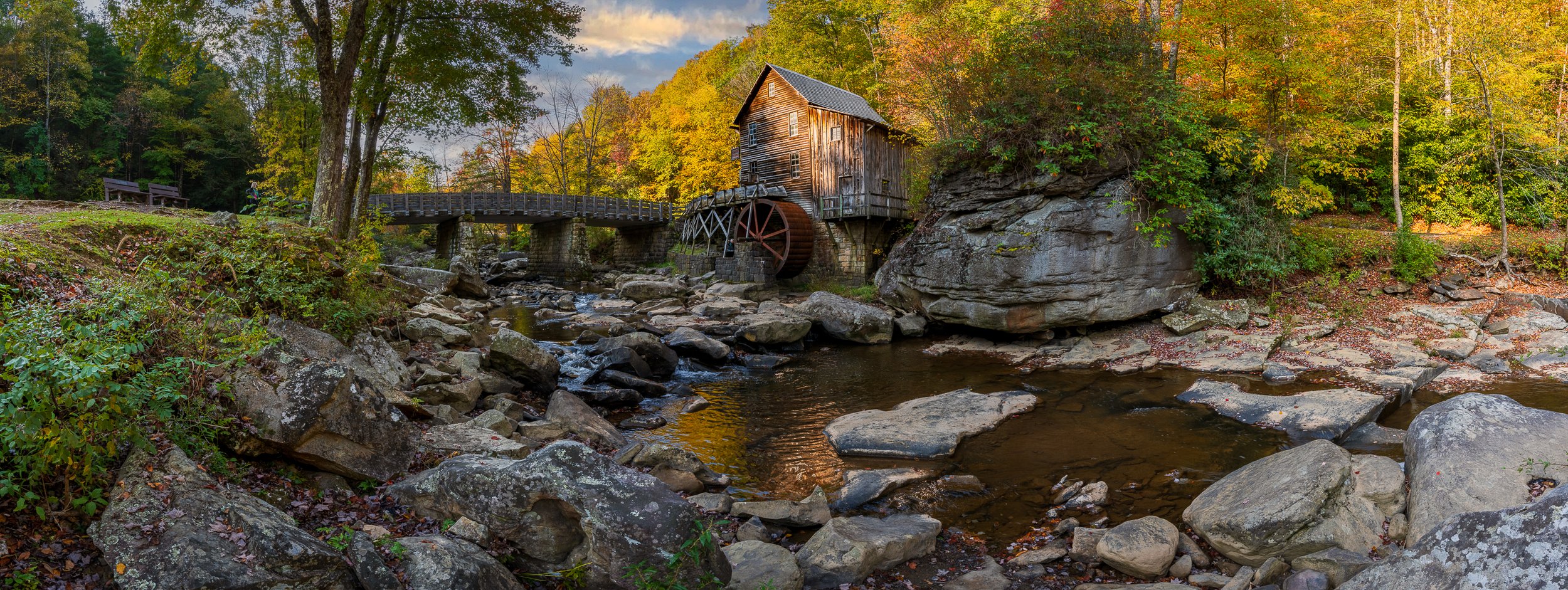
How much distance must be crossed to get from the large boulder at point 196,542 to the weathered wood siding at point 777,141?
23.3m

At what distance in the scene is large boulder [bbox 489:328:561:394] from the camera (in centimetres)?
935

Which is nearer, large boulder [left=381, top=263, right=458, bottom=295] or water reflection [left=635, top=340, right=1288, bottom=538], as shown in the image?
water reflection [left=635, top=340, right=1288, bottom=538]

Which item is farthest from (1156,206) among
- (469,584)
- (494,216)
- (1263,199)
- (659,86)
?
(659,86)

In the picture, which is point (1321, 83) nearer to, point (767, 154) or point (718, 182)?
point (767, 154)

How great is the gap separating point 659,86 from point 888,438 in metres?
39.6

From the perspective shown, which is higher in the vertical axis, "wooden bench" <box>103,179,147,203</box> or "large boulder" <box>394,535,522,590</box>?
"wooden bench" <box>103,179,147,203</box>

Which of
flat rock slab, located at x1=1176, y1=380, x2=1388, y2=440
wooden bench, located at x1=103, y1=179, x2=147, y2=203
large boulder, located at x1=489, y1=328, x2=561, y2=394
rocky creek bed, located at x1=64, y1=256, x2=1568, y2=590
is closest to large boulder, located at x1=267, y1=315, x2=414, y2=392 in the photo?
rocky creek bed, located at x1=64, y1=256, x2=1568, y2=590

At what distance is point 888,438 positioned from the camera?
7.53 meters

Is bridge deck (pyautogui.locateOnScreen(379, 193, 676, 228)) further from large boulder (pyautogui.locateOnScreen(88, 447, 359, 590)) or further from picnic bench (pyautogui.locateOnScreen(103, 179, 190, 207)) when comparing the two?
large boulder (pyautogui.locateOnScreen(88, 447, 359, 590))

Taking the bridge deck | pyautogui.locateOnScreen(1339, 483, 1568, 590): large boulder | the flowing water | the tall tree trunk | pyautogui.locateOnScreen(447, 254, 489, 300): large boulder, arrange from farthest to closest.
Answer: the bridge deck
pyautogui.locateOnScreen(447, 254, 489, 300): large boulder
the tall tree trunk
the flowing water
pyautogui.locateOnScreen(1339, 483, 1568, 590): large boulder

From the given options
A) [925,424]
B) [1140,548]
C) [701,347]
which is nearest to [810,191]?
[701,347]

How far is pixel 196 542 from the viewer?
2.75 metres

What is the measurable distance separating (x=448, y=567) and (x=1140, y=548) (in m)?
4.24

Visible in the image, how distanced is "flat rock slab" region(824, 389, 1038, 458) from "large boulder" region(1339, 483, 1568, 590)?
15.9 ft
